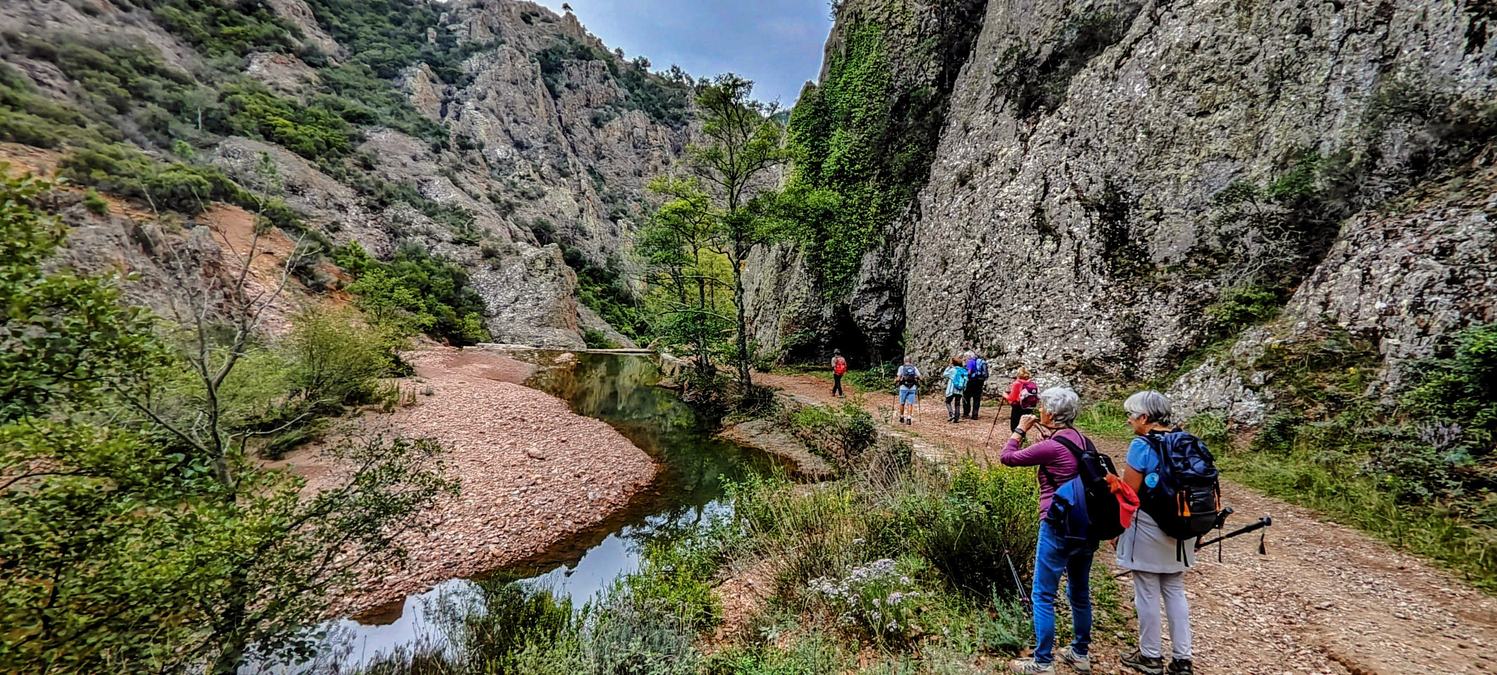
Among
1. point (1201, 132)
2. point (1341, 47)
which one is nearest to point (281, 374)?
point (1201, 132)

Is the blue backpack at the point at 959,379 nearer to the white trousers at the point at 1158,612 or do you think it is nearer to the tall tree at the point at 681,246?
the tall tree at the point at 681,246

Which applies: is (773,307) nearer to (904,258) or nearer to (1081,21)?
(904,258)

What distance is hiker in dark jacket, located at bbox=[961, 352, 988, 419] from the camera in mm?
10953

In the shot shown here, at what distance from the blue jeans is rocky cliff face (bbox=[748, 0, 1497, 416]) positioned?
Result: 22.2 feet

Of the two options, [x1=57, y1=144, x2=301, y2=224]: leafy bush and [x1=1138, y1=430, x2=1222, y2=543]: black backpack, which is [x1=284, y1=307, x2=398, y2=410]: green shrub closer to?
[x1=57, y1=144, x2=301, y2=224]: leafy bush

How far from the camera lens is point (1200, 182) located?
994 centimetres

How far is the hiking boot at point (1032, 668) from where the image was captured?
3141 mm

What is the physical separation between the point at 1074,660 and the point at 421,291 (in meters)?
37.4

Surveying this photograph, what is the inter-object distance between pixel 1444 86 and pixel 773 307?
18.5 m

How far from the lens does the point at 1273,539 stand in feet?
16.3

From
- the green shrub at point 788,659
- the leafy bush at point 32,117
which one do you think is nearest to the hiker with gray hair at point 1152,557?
the green shrub at point 788,659

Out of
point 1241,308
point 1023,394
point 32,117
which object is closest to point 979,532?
point 1023,394

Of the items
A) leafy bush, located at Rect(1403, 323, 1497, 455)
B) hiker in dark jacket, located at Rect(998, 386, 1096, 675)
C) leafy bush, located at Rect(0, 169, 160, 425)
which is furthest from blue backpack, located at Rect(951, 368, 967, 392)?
leafy bush, located at Rect(0, 169, 160, 425)

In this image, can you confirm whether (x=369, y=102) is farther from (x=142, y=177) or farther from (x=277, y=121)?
(x=142, y=177)
